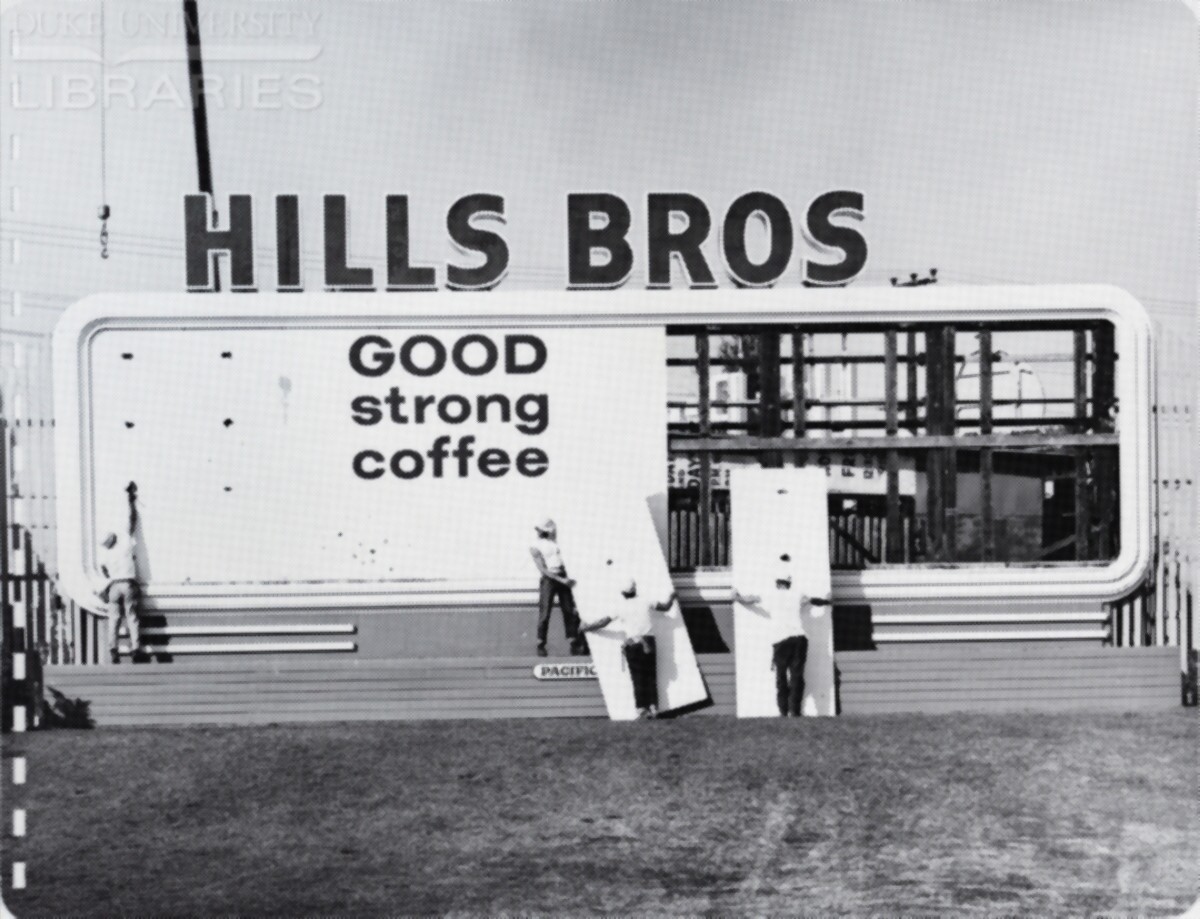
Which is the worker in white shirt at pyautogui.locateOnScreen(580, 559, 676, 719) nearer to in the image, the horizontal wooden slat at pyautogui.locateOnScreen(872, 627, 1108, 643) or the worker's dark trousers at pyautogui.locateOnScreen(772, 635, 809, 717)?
the worker's dark trousers at pyautogui.locateOnScreen(772, 635, 809, 717)

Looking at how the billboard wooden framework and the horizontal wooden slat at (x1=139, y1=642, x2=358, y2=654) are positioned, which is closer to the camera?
the horizontal wooden slat at (x1=139, y1=642, x2=358, y2=654)

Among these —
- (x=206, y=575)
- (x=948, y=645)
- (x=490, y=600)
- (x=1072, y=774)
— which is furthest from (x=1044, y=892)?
(x=206, y=575)

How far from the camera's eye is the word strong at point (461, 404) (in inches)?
486

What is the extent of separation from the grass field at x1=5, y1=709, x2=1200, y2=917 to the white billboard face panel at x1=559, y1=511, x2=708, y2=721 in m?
0.36

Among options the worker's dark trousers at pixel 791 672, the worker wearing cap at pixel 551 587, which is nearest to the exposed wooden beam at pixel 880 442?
the worker wearing cap at pixel 551 587

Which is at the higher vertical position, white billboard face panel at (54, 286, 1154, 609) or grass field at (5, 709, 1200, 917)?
white billboard face panel at (54, 286, 1154, 609)

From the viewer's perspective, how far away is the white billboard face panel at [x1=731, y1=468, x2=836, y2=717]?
11.9 meters

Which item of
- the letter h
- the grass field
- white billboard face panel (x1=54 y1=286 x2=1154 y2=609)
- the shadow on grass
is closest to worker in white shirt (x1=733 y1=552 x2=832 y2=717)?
the grass field

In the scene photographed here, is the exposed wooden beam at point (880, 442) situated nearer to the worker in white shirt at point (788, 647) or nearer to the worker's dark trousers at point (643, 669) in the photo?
the worker in white shirt at point (788, 647)

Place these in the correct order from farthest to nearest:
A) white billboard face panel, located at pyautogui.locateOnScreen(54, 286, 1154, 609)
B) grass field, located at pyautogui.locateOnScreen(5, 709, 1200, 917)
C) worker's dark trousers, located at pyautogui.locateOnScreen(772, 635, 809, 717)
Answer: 1. white billboard face panel, located at pyautogui.locateOnScreen(54, 286, 1154, 609)
2. worker's dark trousers, located at pyautogui.locateOnScreen(772, 635, 809, 717)
3. grass field, located at pyautogui.locateOnScreen(5, 709, 1200, 917)

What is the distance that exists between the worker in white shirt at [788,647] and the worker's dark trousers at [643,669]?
102cm

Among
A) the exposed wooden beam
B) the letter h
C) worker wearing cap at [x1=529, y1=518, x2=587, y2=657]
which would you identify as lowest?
worker wearing cap at [x1=529, y1=518, x2=587, y2=657]

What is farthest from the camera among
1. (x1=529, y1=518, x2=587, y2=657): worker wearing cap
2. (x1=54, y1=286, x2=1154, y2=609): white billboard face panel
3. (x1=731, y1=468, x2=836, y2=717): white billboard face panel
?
(x1=54, y1=286, x2=1154, y2=609): white billboard face panel

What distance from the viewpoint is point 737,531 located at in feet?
40.1
